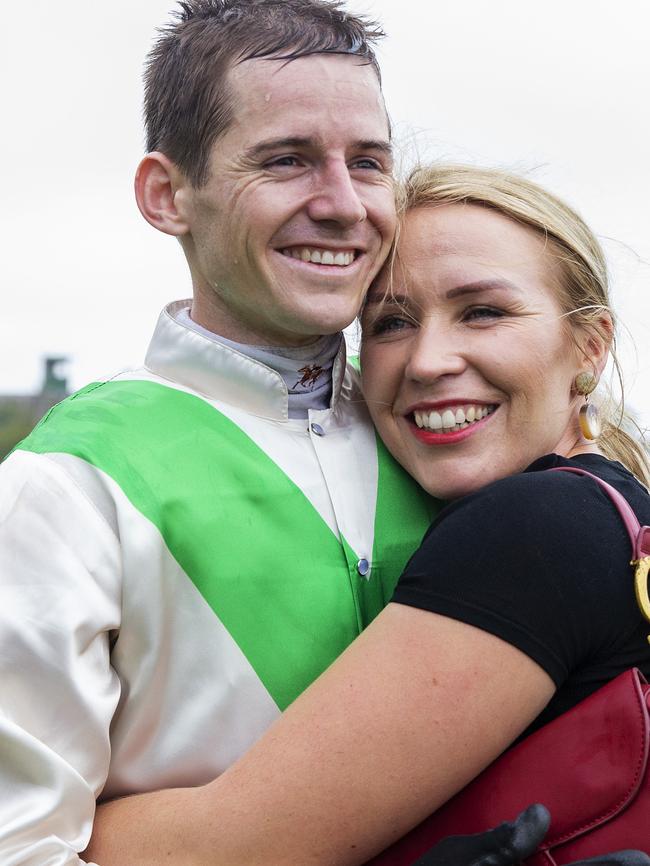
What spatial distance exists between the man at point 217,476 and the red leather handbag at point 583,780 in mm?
469

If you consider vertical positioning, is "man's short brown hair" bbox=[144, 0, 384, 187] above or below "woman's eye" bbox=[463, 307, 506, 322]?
above

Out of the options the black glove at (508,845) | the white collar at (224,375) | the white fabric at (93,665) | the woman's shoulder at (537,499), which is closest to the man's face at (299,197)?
the white collar at (224,375)

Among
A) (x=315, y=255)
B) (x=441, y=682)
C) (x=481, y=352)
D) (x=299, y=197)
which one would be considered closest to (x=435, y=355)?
(x=481, y=352)

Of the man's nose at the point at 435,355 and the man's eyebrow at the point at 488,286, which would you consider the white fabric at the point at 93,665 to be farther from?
the man's eyebrow at the point at 488,286

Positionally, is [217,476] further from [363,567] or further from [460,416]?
[460,416]

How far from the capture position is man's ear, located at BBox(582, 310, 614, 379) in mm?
2531

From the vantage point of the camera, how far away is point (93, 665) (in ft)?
6.88

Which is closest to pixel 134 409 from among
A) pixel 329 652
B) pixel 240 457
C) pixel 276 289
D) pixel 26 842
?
pixel 240 457

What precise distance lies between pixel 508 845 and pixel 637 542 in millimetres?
510

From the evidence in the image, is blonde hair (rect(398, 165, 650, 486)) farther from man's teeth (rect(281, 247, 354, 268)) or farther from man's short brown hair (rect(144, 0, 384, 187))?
man's short brown hair (rect(144, 0, 384, 187))

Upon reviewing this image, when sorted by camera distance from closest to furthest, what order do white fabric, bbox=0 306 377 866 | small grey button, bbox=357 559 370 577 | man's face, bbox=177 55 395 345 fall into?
white fabric, bbox=0 306 377 866 < small grey button, bbox=357 559 370 577 < man's face, bbox=177 55 395 345

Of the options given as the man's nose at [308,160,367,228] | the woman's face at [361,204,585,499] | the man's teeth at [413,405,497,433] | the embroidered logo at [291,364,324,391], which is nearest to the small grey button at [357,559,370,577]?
the woman's face at [361,204,585,499]

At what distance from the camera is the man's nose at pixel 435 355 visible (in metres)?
2.42

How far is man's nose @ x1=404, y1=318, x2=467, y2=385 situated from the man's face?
0.56 feet
